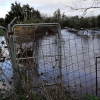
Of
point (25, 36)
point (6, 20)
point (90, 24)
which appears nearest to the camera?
point (25, 36)

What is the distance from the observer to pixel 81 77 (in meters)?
7.19

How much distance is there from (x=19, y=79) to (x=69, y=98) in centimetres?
106

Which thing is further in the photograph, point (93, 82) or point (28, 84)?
point (93, 82)

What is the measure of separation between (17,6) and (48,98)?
148ft

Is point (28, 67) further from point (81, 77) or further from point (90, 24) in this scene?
point (90, 24)

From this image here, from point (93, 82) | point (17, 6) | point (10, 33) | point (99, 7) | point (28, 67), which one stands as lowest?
point (93, 82)

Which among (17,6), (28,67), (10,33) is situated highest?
(17,6)

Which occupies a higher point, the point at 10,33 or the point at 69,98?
the point at 10,33

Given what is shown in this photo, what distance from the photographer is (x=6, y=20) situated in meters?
47.6

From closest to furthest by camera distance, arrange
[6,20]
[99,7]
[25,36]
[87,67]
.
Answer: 1. [99,7]
2. [25,36]
3. [87,67]
4. [6,20]

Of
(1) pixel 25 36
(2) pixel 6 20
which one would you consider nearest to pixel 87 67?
(1) pixel 25 36

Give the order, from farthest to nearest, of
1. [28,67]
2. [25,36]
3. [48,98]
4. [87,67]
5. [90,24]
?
1. [90,24]
2. [87,67]
3. [25,36]
4. [28,67]
5. [48,98]

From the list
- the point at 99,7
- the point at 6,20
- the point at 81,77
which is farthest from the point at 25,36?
the point at 6,20

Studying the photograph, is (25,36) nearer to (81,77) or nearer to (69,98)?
(81,77)
